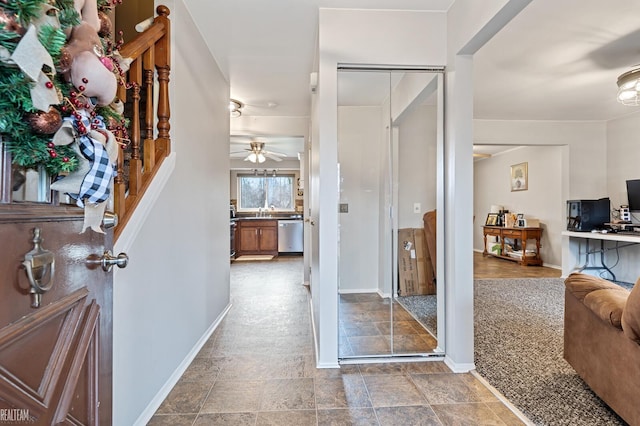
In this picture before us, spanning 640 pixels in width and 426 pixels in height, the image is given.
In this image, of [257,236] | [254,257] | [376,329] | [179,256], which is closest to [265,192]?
[257,236]

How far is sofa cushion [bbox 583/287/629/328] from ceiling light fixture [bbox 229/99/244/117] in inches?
153

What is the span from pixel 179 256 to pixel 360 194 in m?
1.97

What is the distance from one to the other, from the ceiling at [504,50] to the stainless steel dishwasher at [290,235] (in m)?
3.57

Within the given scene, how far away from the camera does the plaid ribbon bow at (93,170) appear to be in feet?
2.32

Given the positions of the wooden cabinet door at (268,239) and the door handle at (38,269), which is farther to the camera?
the wooden cabinet door at (268,239)

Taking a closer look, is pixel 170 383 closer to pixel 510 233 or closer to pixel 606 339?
pixel 606 339

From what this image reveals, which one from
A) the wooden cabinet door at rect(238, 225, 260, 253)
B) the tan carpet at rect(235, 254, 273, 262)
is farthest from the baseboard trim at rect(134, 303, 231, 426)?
the wooden cabinet door at rect(238, 225, 260, 253)

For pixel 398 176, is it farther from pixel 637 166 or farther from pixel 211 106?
pixel 637 166

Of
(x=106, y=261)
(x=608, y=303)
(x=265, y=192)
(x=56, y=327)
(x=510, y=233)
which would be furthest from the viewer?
(x=265, y=192)

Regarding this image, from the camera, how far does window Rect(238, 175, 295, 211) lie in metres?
8.20

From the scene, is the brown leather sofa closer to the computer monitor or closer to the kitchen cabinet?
the computer monitor

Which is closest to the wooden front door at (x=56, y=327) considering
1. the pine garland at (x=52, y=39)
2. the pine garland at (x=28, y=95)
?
the pine garland at (x=28, y=95)

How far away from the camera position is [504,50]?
269 cm

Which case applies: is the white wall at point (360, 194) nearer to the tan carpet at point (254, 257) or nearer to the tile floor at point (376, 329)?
the tile floor at point (376, 329)
